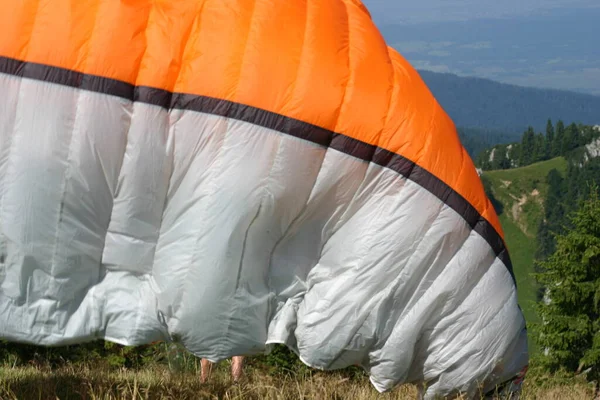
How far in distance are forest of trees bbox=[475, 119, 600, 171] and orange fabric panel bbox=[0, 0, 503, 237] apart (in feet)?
496

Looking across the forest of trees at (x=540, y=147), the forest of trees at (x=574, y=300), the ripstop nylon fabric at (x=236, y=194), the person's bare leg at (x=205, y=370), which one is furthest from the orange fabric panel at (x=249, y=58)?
the forest of trees at (x=540, y=147)

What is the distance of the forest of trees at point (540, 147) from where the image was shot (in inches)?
5989

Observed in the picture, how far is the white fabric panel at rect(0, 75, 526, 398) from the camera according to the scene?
427cm

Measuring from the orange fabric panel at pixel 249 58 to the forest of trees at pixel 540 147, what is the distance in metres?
151

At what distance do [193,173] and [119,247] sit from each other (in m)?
0.63

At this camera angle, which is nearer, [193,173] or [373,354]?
[193,173]

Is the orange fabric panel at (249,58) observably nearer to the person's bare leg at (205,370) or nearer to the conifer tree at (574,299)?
the person's bare leg at (205,370)

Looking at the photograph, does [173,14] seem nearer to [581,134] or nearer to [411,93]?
[411,93]

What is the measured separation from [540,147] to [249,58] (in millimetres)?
159098

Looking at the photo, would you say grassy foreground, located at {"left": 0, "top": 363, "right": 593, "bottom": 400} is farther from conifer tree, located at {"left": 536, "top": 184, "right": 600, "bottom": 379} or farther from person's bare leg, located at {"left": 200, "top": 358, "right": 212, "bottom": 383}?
conifer tree, located at {"left": 536, "top": 184, "right": 600, "bottom": 379}

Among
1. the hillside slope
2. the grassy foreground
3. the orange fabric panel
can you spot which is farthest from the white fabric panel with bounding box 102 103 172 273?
the hillside slope

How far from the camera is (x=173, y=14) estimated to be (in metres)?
4.40

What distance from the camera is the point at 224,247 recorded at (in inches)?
172

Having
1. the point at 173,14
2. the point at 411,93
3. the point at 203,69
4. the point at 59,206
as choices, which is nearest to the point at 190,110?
the point at 203,69
